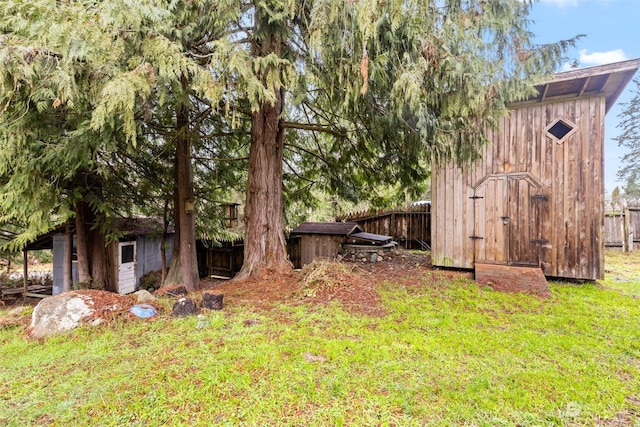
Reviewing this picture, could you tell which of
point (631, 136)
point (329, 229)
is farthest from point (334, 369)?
point (631, 136)

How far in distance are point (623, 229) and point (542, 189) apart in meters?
6.76

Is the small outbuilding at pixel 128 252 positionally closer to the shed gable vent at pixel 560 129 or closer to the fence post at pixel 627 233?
the shed gable vent at pixel 560 129

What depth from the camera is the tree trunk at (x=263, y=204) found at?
5.57m

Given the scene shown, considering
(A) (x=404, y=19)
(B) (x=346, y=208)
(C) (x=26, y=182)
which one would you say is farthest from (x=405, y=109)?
(B) (x=346, y=208)

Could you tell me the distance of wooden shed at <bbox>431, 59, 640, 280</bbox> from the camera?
203 inches

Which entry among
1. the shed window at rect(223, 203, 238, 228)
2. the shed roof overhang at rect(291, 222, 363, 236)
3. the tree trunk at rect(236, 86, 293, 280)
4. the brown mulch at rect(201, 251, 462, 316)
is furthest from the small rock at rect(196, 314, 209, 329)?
the shed roof overhang at rect(291, 222, 363, 236)

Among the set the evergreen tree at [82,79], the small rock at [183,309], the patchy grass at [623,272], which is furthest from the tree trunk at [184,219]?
the patchy grass at [623,272]

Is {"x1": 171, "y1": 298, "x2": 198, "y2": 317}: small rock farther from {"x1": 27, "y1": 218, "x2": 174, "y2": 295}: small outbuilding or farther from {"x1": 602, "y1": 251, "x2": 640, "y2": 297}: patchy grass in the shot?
{"x1": 602, "y1": 251, "x2": 640, "y2": 297}: patchy grass

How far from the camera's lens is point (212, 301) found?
12.8ft

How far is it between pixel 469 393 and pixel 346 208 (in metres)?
10.5

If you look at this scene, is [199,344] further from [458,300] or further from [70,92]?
[458,300]

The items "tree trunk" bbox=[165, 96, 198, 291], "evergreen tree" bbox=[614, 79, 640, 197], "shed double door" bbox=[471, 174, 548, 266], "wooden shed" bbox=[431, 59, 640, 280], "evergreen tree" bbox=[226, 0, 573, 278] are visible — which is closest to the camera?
"evergreen tree" bbox=[226, 0, 573, 278]

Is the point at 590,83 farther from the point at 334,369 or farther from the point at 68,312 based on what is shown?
the point at 68,312

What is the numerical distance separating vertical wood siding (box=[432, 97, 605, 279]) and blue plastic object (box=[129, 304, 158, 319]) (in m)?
5.12
